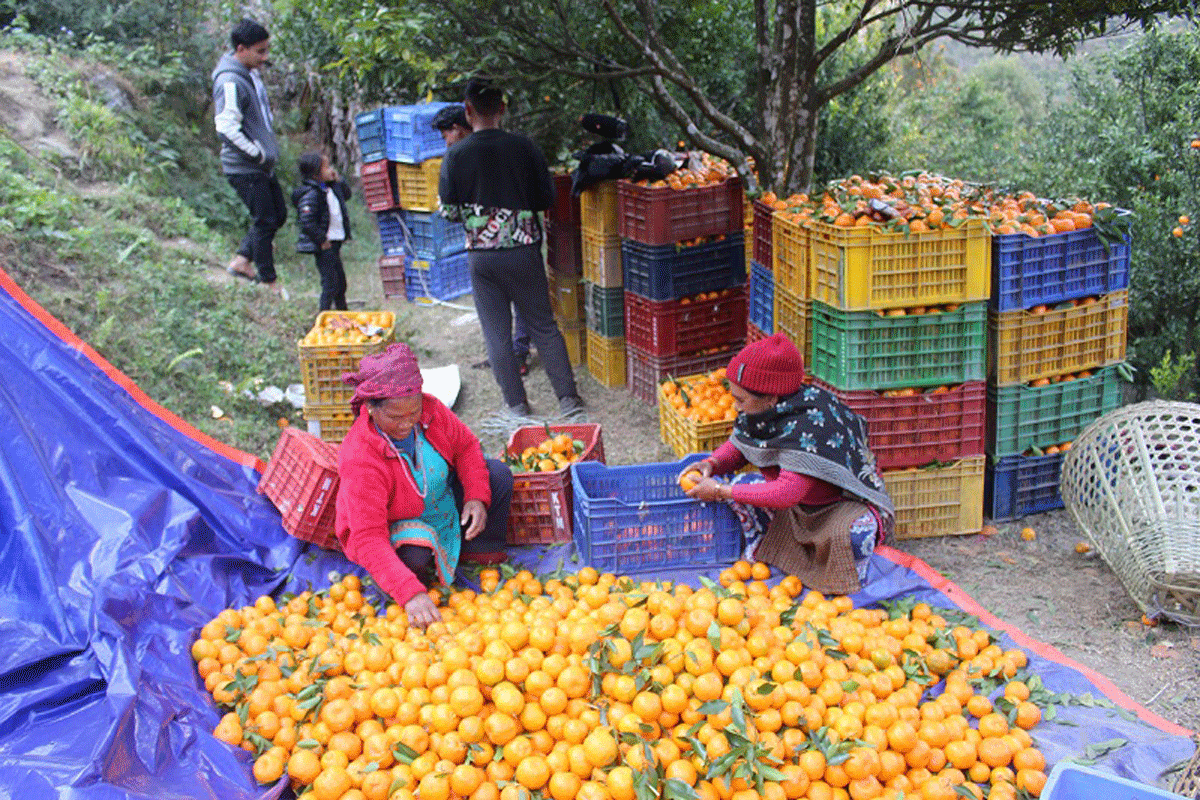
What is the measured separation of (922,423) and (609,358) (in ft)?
11.0

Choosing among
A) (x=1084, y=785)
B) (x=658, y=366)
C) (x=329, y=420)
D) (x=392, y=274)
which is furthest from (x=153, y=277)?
(x=1084, y=785)

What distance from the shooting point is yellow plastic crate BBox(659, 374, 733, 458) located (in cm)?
584

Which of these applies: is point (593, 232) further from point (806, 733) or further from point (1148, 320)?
point (806, 733)

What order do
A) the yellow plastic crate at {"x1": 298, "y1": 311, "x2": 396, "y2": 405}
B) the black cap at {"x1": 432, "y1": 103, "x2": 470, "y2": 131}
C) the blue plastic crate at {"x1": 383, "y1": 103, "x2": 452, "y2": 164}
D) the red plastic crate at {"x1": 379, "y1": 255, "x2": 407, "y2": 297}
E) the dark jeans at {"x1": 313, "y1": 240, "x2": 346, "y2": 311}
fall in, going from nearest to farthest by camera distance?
the yellow plastic crate at {"x1": 298, "y1": 311, "x2": 396, "y2": 405} → the black cap at {"x1": 432, "y1": 103, "x2": 470, "y2": 131} → the dark jeans at {"x1": 313, "y1": 240, "x2": 346, "y2": 311} → the blue plastic crate at {"x1": 383, "y1": 103, "x2": 452, "y2": 164} → the red plastic crate at {"x1": 379, "y1": 255, "x2": 407, "y2": 297}

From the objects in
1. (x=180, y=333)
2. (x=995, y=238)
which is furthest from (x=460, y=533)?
(x=180, y=333)

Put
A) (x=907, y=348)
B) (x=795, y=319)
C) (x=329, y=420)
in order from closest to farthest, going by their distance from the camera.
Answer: (x=907, y=348)
(x=795, y=319)
(x=329, y=420)

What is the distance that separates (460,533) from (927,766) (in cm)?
234

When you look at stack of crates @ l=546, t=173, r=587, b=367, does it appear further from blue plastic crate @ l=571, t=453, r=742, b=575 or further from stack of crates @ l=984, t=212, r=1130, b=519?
stack of crates @ l=984, t=212, r=1130, b=519

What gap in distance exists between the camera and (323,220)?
8.84 metres

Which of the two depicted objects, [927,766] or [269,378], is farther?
[269,378]

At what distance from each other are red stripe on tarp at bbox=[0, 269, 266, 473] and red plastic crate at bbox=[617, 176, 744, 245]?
10.4 feet

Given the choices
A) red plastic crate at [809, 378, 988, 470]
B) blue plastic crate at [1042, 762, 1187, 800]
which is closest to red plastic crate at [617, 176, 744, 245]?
red plastic crate at [809, 378, 988, 470]

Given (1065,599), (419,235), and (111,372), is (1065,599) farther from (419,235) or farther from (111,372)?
(419,235)

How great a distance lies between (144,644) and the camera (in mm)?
3820
